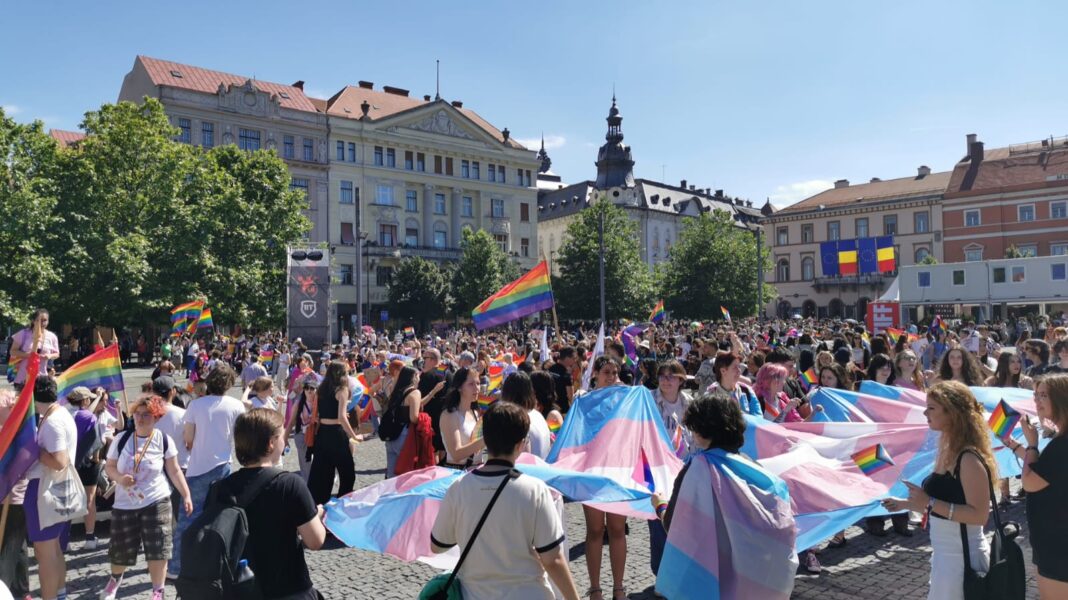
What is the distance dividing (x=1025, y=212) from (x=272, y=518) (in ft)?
255

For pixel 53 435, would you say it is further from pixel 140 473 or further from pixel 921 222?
pixel 921 222

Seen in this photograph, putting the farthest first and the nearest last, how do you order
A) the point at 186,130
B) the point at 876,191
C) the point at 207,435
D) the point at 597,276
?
the point at 876,191
the point at 597,276
the point at 186,130
the point at 207,435

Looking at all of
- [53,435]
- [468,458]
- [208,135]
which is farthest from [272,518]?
[208,135]

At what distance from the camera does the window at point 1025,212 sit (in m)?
66.3

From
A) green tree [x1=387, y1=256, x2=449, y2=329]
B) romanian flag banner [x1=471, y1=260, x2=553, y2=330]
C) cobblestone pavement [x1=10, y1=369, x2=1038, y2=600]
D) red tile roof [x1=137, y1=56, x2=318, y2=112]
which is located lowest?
cobblestone pavement [x1=10, y1=369, x2=1038, y2=600]

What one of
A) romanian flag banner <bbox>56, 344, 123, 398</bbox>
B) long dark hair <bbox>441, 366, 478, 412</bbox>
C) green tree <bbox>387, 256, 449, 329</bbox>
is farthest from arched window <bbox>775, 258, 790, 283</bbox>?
long dark hair <bbox>441, 366, 478, 412</bbox>

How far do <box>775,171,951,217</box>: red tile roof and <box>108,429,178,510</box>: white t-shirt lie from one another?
83265 millimetres

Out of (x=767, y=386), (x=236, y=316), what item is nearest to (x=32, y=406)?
(x=767, y=386)

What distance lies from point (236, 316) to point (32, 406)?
35.3m

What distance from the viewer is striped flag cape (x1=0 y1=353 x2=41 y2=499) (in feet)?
15.4

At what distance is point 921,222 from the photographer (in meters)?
76.9

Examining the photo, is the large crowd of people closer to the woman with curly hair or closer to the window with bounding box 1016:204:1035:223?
the woman with curly hair

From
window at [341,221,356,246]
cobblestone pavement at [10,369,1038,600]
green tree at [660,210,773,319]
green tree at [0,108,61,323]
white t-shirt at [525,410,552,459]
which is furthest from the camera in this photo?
window at [341,221,356,246]

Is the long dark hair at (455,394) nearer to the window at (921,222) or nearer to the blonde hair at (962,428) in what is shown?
the blonde hair at (962,428)
